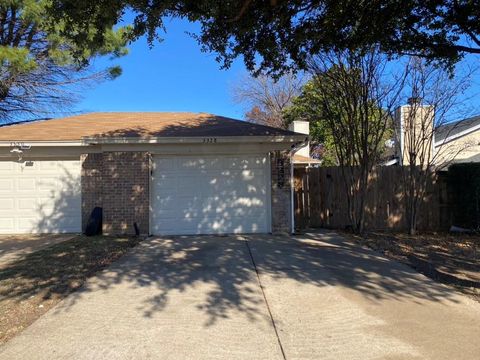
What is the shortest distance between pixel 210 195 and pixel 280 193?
6.13 ft

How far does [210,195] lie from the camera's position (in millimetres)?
12062

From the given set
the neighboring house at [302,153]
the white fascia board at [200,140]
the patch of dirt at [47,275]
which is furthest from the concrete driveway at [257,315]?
the neighboring house at [302,153]

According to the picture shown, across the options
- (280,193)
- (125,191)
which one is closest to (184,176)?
(125,191)

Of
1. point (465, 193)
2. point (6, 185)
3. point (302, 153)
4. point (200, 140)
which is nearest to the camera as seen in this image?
point (200, 140)

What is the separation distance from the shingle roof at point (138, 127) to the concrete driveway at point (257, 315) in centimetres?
463

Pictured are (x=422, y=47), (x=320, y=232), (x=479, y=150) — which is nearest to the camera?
(x=422, y=47)

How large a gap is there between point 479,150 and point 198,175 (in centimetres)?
1610

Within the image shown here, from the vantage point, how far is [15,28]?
54.5 ft

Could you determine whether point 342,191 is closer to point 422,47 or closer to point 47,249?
point 422,47

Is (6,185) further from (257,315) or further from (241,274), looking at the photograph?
(257,315)

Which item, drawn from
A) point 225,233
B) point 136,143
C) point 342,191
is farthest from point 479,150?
point 136,143

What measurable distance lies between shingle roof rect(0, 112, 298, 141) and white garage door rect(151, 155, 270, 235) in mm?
731

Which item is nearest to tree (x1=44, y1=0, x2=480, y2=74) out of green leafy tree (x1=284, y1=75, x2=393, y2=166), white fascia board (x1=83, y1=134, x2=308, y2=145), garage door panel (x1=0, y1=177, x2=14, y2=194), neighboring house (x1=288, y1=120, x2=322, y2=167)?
white fascia board (x1=83, y1=134, x2=308, y2=145)

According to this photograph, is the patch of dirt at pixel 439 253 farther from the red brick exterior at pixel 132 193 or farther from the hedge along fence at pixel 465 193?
the red brick exterior at pixel 132 193
